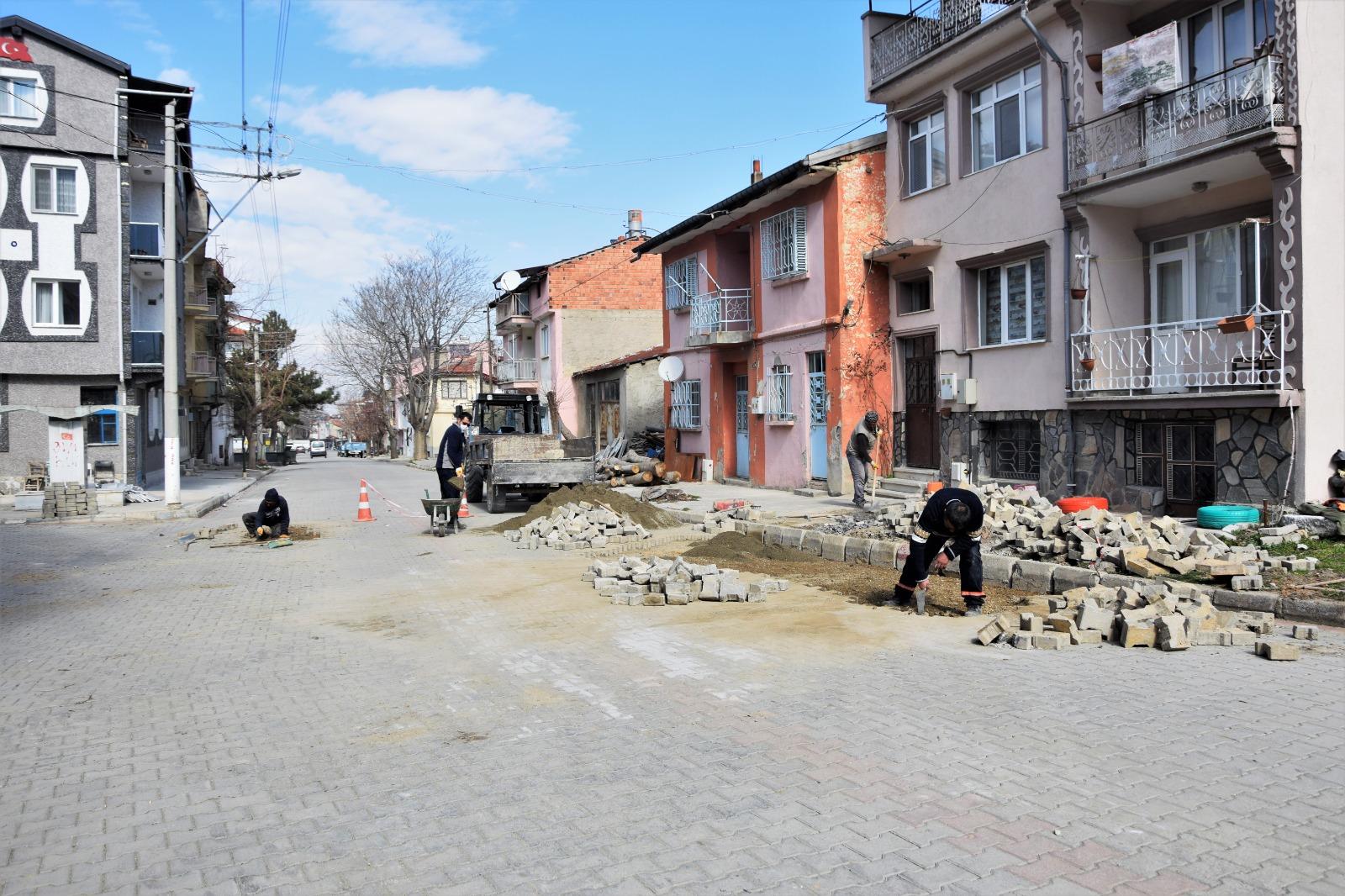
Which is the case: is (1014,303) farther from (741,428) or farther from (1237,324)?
(741,428)

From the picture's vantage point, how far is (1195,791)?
14.3 feet

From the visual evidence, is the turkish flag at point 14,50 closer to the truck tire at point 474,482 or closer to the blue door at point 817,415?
the truck tire at point 474,482

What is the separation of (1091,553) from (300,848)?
8.42 meters

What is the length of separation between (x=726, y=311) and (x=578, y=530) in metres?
11.7

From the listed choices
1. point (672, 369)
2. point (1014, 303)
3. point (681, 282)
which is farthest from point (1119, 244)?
point (681, 282)

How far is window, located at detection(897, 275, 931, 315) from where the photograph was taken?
19.8 m

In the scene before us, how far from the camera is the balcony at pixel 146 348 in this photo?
1139 inches

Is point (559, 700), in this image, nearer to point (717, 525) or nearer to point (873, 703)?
point (873, 703)

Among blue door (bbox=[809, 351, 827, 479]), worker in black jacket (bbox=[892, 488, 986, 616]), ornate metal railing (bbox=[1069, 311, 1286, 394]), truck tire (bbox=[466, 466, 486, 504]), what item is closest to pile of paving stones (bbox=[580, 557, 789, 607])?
worker in black jacket (bbox=[892, 488, 986, 616])

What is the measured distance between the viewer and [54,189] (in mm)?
27531

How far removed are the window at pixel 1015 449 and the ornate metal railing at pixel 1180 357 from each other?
1.77 meters

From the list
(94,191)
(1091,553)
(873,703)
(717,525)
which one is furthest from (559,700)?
(94,191)

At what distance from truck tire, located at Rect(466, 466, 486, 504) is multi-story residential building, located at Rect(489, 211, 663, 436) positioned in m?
17.0

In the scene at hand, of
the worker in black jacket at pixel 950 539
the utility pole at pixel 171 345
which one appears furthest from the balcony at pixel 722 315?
the worker in black jacket at pixel 950 539
